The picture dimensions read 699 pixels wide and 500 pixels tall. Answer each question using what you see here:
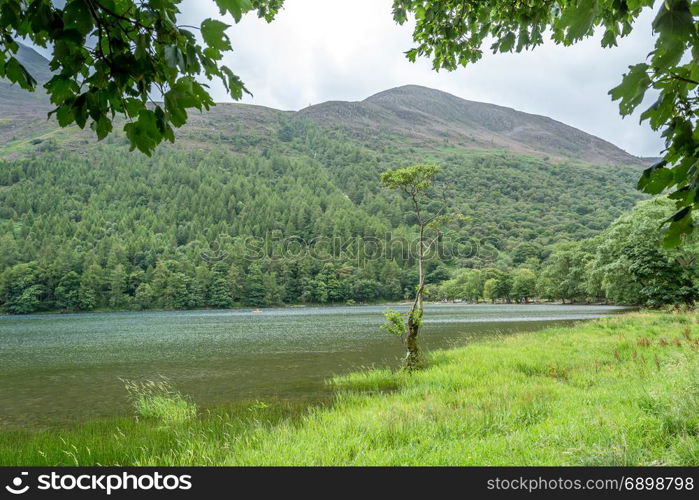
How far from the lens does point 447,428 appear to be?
717 cm

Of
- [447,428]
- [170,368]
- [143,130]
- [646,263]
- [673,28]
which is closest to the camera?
[673,28]

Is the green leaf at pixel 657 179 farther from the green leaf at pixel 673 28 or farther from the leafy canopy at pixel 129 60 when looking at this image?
the leafy canopy at pixel 129 60

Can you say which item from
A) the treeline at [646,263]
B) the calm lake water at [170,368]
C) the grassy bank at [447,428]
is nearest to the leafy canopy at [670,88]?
the grassy bank at [447,428]

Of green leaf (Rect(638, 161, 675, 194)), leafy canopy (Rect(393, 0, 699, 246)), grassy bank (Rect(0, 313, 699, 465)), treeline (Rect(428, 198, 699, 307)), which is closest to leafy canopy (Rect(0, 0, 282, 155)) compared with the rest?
leafy canopy (Rect(393, 0, 699, 246))

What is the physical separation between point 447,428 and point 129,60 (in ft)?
23.6

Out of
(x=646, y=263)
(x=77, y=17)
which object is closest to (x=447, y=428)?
(x=77, y=17)

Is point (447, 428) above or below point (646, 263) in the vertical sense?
below

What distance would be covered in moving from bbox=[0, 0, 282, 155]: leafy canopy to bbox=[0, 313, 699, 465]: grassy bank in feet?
17.0

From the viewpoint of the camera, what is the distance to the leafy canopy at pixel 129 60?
78.0 inches

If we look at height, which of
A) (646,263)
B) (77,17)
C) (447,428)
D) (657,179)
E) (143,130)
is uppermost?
(77,17)

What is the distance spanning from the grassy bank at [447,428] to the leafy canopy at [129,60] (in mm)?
5184

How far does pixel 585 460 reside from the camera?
4664mm

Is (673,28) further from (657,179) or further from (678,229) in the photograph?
(678,229)

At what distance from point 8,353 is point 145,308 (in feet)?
323
